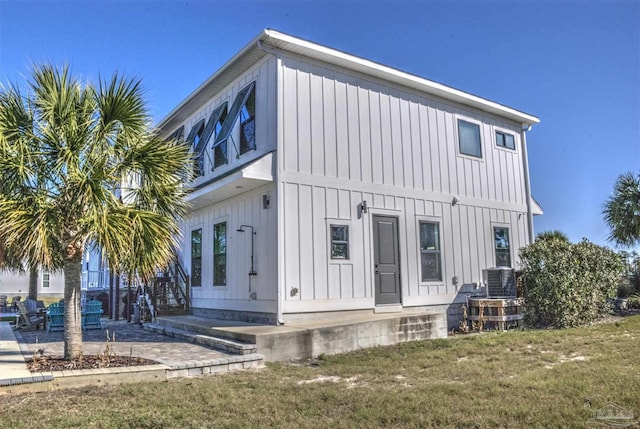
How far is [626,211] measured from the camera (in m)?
15.6

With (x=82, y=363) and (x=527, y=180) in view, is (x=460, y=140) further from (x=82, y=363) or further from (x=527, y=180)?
(x=82, y=363)

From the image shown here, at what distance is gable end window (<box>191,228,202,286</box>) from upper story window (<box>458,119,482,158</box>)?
761 cm

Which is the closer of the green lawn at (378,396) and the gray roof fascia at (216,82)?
the green lawn at (378,396)

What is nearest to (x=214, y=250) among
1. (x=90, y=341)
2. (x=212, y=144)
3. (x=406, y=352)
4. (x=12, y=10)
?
(x=212, y=144)

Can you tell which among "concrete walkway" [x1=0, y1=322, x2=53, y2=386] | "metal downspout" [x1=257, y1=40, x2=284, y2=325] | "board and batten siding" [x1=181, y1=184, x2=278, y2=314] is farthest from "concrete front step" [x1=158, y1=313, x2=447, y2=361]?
"concrete walkway" [x1=0, y1=322, x2=53, y2=386]

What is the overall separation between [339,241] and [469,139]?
5674 millimetres

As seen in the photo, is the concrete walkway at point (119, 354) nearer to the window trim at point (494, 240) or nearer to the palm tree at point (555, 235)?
the window trim at point (494, 240)

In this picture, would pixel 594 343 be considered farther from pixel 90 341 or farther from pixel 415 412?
pixel 90 341

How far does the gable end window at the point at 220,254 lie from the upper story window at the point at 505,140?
336 inches

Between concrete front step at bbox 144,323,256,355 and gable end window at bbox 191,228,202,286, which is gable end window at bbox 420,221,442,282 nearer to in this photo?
concrete front step at bbox 144,323,256,355

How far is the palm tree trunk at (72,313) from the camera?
658 centimetres

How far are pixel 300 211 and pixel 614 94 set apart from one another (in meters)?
12.3

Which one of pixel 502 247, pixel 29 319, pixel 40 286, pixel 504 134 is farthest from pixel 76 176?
pixel 40 286

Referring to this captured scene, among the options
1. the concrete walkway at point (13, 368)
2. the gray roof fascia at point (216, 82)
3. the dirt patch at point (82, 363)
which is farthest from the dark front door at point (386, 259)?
the concrete walkway at point (13, 368)
